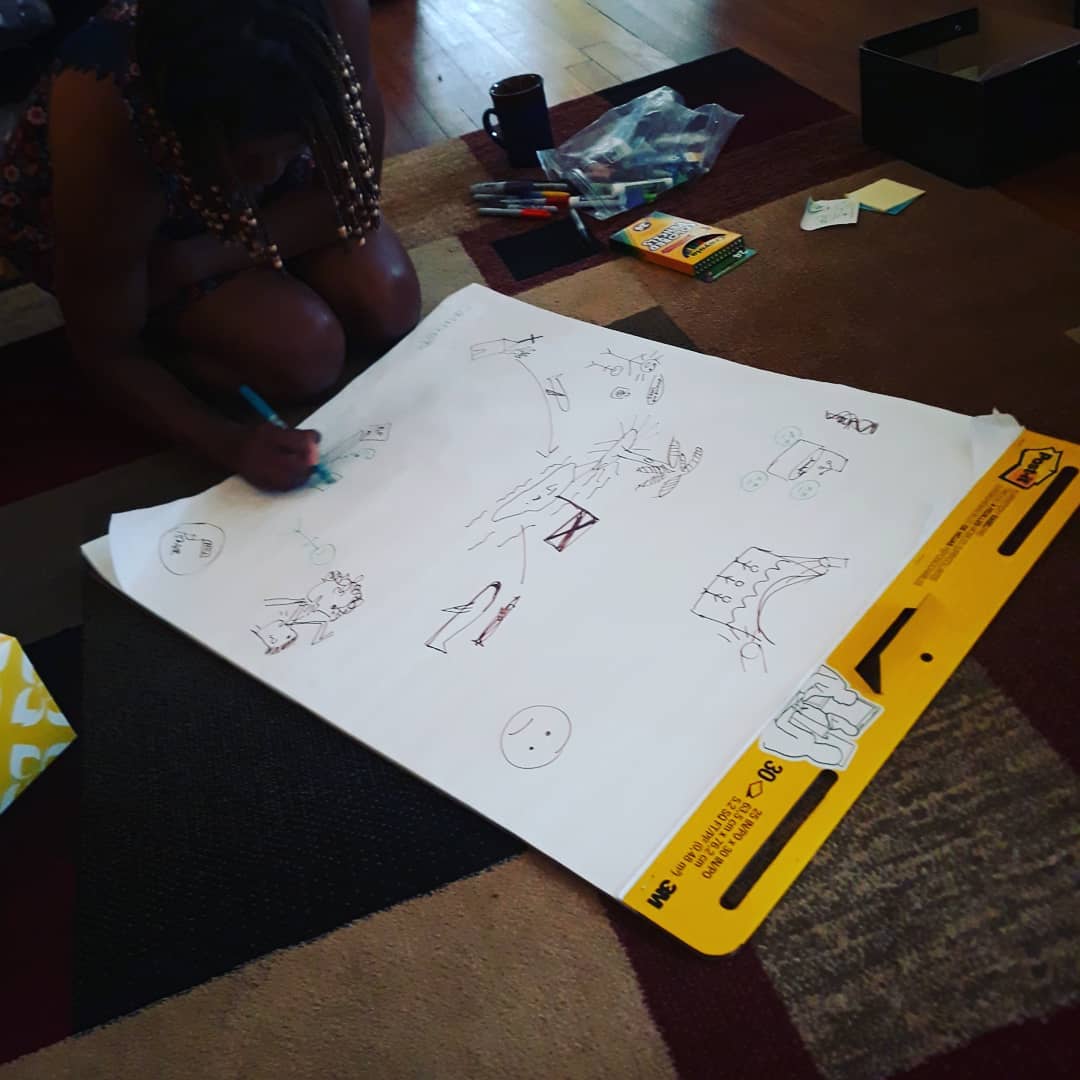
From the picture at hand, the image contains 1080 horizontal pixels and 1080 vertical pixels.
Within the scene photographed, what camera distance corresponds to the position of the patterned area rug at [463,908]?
537mm

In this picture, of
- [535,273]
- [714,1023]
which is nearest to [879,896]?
[714,1023]

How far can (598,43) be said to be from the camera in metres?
1.96

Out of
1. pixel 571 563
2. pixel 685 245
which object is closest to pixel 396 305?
pixel 685 245

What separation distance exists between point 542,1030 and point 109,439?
886 millimetres

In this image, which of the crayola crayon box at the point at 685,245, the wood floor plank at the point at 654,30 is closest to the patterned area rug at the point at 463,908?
the crayola crayon box at the point at 685,245

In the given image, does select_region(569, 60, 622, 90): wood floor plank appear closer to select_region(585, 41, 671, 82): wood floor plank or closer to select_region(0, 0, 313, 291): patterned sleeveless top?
select_region(585, 41, 671, 82): wood floor plank

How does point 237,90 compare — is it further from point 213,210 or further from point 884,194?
point 884,194

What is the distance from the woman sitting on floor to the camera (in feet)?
2.27

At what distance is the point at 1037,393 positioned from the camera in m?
0.87

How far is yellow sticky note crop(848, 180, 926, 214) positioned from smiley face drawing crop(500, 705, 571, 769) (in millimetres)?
861

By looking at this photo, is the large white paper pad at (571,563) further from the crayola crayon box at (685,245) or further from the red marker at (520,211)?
the red marker at (520,211)

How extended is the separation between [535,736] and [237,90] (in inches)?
19.8

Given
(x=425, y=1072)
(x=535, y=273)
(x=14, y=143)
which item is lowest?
(x=425, y=1072)

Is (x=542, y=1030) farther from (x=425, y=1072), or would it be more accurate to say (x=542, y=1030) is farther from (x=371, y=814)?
(x=371, y=814)
